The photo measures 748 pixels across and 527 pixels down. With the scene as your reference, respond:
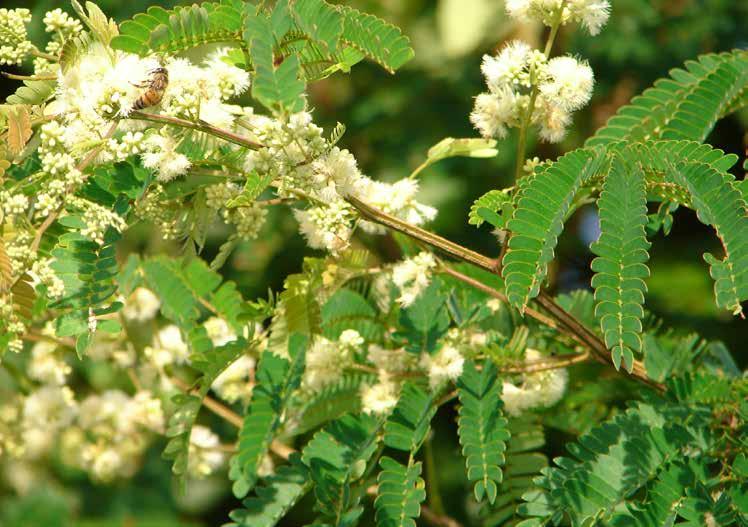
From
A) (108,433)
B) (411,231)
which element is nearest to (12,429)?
(108,433)

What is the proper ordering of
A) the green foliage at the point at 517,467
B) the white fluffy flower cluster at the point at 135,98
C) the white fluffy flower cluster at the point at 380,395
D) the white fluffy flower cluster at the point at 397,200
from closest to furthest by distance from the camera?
the white fluffy flower cluster at the point at 135,98 < the white fluffy flower cluster at the point at 397,200 < the white fluffy flower cluster at the point at 380,395 < the green foliage at the point at 517,467

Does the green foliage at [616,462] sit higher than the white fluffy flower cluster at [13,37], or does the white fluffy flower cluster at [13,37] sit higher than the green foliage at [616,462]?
the white fluffy flower cluster at [13,37]

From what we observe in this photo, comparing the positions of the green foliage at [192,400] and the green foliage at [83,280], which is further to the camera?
the green foliage at [192,400]

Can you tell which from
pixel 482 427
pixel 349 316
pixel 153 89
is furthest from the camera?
pixel 349 316

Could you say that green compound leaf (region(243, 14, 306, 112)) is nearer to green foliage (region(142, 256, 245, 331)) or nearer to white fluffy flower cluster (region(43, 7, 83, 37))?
white fluffy flower cluster (region(43, 7, 83, 37))

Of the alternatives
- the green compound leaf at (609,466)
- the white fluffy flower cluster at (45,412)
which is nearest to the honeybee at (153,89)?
the green compound leaf at (609,466)

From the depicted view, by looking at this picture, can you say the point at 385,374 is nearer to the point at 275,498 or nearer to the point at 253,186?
the point at 275,498

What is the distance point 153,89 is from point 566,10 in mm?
738

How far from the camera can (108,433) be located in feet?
8.50

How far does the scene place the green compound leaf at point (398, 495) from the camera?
1.70m

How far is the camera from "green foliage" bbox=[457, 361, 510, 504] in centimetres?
170

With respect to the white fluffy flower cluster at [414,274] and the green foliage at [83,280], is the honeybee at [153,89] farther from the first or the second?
the white fluffy flower cluster at [414,274]

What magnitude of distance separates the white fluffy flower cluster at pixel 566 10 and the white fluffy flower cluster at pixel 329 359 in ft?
2.41

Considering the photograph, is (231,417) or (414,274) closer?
(414,274)
